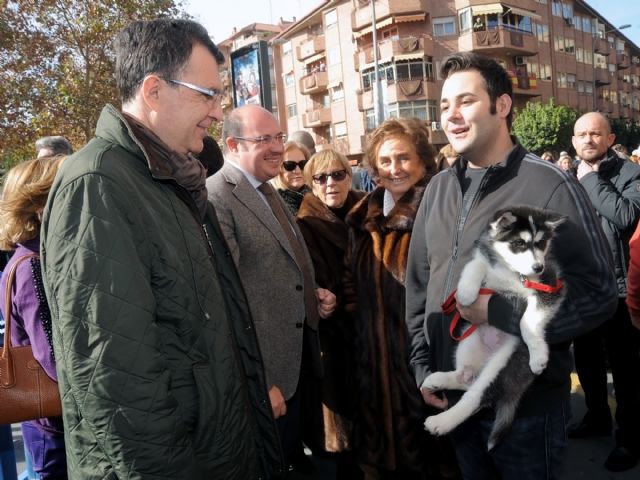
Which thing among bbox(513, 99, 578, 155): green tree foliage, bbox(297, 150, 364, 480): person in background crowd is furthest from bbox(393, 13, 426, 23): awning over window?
bbox(297, 150, 364, 480): person in background crowd

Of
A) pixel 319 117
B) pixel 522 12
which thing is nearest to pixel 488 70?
pixel 319 117

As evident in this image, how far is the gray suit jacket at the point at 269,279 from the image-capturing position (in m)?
2.98

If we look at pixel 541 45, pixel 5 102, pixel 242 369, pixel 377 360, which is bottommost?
pixel 377 360

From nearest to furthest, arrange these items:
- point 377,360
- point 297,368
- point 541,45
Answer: point 297,368
point 377,360
point 541,45

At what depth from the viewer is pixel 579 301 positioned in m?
1.86

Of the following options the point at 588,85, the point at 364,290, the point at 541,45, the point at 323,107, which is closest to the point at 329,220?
the point at 364,290

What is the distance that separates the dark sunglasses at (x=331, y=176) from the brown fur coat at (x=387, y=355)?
0.76 m

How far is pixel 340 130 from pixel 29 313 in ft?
132

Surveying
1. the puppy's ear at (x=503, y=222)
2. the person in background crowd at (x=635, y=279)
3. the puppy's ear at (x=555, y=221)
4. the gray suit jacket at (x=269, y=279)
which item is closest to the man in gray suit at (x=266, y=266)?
the gray suit jacket at (x=269, y=279)

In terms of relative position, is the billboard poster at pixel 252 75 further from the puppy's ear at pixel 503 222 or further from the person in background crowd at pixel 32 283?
the puppy's ear at pixel 503 222

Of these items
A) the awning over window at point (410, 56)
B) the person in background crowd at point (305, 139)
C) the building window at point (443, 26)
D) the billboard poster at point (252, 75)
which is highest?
the building window at point (443, 26)

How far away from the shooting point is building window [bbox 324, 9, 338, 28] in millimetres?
40562

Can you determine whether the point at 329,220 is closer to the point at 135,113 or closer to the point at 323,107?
the point at 135,113

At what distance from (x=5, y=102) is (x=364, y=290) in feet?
42.1
